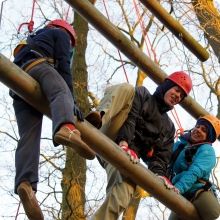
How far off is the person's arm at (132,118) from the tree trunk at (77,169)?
2313 millimetres

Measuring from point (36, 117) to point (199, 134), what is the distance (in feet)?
5.73

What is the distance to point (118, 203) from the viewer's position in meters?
4.61

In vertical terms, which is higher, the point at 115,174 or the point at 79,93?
the point at 79,93

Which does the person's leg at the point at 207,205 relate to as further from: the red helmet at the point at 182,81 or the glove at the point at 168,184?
the red helmet at the point at 182,81

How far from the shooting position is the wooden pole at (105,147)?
3.78m

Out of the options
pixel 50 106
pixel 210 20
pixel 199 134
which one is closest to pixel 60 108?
pixel 50 106

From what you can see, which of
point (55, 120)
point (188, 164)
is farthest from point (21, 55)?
point (188, 164)

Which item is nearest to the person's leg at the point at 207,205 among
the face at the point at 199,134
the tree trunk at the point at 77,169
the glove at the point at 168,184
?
the glove at the point at 168,184

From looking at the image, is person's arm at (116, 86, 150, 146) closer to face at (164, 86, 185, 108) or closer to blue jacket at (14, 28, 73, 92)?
face at (164, 86, 185, 108)

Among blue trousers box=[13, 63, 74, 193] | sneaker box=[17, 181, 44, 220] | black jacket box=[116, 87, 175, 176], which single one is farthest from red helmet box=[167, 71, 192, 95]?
sneaker box=[17, 181, 44, 220]

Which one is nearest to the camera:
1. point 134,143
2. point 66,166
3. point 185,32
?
point 134,143

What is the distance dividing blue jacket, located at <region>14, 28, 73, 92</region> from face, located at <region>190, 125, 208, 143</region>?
1.55 meters

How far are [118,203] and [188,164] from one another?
3.29 ft

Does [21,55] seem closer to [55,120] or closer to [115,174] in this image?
[55,120]
